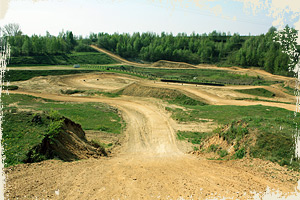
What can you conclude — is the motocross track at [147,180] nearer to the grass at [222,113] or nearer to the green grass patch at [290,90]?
the grass at [222,113]

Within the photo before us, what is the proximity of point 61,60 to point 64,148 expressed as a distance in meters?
105

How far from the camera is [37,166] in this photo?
1094 cm

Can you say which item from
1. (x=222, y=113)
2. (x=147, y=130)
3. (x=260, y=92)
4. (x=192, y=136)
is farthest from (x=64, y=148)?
(x=260, y=92)

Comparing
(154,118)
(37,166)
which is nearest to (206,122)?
(154,118)

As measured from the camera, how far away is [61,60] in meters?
108

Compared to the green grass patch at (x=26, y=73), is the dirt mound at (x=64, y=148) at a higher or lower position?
lower

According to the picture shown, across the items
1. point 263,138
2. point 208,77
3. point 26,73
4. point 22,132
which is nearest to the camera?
point 22,132

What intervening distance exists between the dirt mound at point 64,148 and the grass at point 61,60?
8324 cm

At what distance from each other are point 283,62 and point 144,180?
101m

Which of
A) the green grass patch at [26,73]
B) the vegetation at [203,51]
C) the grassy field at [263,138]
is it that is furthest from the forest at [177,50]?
the grassy field at [263,138]

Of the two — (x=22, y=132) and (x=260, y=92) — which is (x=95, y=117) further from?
(x=260, y=92)

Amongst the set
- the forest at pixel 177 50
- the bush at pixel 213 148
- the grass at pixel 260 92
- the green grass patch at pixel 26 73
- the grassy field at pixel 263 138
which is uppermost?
the forest at pixel 177 50

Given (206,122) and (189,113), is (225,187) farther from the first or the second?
(189,113)

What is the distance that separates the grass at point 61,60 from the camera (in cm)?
8911
